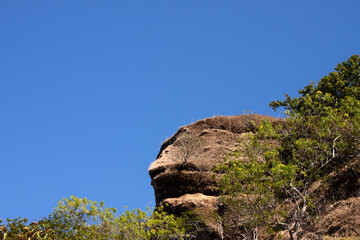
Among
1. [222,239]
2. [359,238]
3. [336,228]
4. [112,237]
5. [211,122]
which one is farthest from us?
[211,122]

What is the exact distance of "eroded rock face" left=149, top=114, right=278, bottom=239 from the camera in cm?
2912

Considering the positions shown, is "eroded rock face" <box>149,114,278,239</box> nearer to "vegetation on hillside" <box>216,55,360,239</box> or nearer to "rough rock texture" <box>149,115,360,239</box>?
"rough rock texture" <box>149,115,360,239</box>

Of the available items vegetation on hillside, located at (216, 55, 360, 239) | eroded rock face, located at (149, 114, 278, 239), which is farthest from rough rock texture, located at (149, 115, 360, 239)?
vegetation on hillside, located at (216, 55, 360, 239)

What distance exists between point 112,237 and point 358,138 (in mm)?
15625

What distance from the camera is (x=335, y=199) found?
24.5m

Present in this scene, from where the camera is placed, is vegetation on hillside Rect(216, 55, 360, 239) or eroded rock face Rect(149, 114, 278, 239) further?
eroded rock face Rect(149, 114, 278, 239)

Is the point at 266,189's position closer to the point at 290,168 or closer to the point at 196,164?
the point at 290,168

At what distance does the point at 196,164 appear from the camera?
31.8 meters

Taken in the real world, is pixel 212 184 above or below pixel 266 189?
above

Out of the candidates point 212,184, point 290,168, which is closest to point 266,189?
point 290,168

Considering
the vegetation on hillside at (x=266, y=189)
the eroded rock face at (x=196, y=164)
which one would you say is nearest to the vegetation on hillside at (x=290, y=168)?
the vegetation on hillside at (x=266, y=189)

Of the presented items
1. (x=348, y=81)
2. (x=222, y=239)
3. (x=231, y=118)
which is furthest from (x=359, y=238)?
(x=348, y=81)

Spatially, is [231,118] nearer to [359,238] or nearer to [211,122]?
[211,122]

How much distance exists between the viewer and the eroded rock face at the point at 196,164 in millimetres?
29125
